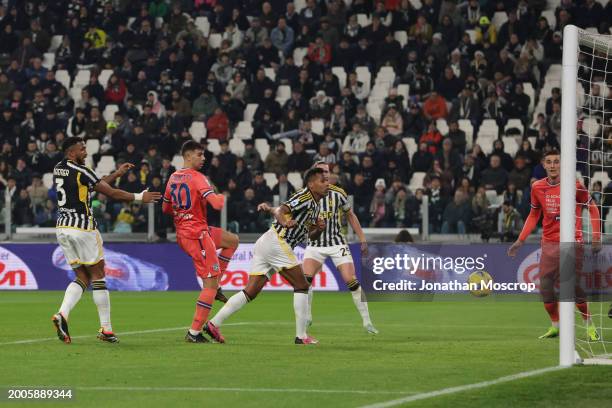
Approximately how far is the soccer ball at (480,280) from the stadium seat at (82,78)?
13371mm

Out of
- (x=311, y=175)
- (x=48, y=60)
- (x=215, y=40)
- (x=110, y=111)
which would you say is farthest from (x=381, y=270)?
(x=48, y=60)

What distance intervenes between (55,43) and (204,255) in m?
22.0

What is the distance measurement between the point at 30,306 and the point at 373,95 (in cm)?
1151

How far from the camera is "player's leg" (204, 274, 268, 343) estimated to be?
44.1 feet

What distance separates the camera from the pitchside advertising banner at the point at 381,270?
22625 mm

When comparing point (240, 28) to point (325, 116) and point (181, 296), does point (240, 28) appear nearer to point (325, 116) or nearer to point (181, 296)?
point (325, 116)

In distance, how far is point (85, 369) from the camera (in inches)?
Result: 421

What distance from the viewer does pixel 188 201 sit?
13.6 m

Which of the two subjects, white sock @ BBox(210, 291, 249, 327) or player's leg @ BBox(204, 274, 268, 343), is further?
white sock @ BBox(210, 291, 249, 327)

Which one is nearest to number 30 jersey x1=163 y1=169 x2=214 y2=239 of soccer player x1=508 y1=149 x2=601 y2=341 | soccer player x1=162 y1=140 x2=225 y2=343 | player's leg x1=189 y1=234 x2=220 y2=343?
soccer player x1=162 y1=140 x2=225 y2=343

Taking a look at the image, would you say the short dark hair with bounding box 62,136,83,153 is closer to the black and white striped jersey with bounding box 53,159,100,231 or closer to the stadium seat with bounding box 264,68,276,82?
the black and white striped jersey with bounding box 53,159,100,231

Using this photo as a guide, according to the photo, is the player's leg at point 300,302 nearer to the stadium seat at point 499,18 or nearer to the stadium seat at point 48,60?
the stadium seat at point 499,18

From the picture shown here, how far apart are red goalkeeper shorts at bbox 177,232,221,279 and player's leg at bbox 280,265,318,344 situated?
76 centimetres

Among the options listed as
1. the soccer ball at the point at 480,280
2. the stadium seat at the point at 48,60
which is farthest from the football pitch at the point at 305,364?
the stadium seat at the point at 48,60
